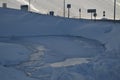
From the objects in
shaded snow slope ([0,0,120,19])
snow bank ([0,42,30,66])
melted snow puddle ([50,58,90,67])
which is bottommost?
melted snow puddle ([50,58,90,67])

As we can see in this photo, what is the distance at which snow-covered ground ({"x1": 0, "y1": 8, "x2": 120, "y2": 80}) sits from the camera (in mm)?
7203

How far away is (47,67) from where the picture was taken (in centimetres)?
794

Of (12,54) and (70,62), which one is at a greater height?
(12,54)

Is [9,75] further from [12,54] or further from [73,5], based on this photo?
[73,5]

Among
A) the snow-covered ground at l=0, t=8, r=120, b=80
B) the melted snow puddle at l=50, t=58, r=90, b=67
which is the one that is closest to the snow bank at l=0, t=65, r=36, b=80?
the snow-covered ground at l=0, t=8, r=120, b=80

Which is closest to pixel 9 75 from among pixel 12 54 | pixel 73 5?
pixel 12 54

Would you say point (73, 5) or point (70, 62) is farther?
point (73, 5)

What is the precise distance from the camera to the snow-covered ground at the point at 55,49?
7203 millimetres

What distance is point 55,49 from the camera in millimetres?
11336

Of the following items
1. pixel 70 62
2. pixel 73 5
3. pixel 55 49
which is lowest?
pixel 70 62

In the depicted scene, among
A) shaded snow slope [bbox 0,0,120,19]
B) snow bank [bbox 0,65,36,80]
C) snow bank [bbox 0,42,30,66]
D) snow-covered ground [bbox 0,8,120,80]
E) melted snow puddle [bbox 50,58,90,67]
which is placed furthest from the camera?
shaded snow slope [bbox 0,0,120,19]

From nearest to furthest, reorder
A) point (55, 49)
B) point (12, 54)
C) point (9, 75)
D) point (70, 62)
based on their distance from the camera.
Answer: point (9, 75)
point (70, 62)
point (12, 54)
point (55, 49)

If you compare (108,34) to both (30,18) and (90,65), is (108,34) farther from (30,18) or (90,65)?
(90,65)

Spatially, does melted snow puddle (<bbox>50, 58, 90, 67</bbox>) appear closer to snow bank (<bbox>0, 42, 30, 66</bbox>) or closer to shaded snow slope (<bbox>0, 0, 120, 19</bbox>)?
snow bank (<bbox>0, 42, 30, 66</bbox>)
